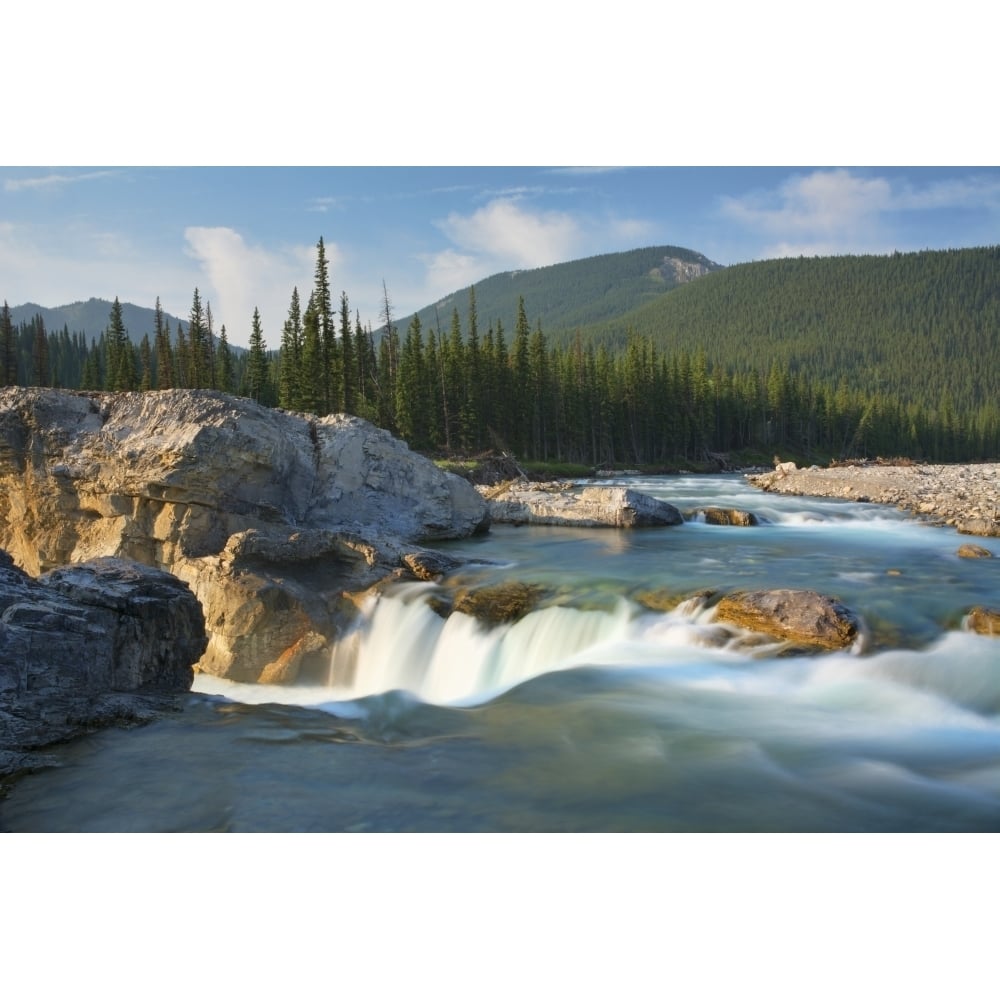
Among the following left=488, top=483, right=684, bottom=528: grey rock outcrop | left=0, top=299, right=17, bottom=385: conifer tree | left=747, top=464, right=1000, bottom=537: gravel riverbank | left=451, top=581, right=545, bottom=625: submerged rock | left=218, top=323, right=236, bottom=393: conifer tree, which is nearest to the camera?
left=451, top=581, right=545, bottom=625: submerged rock

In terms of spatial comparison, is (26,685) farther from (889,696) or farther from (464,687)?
(889,696)

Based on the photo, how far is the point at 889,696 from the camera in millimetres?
9266

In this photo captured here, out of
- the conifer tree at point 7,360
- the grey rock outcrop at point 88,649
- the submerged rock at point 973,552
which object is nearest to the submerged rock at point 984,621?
the submerged rock at point 973,552

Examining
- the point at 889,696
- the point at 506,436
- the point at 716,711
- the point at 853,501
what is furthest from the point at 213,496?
the point at 506,436

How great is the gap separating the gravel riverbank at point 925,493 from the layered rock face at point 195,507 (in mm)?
17239

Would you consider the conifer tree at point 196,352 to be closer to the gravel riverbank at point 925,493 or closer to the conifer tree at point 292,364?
the conifer tree at point 292,364

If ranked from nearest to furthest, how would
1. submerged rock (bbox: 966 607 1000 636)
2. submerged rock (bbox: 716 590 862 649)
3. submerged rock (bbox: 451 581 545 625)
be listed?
submerged rock (bbox: 716 590 862 649) < submerged rock (bbox: 966 607 1000 636) < submerged rock (bbox: 451 581 545 625)

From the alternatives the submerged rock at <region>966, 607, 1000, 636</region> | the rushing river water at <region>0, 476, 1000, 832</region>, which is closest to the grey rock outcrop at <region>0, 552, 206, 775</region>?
the rushing river water at <region>0, 476, 1000, 832</region>

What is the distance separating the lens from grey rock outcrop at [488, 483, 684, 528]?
23578 millimetres

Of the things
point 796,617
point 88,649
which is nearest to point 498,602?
point 796,617

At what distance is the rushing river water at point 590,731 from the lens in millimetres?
6512

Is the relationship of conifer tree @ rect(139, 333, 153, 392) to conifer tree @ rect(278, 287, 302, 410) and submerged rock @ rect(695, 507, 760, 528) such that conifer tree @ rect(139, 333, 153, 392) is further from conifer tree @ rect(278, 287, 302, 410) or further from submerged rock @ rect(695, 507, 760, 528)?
submerged rock @ rect(695, 507, 760, 528)

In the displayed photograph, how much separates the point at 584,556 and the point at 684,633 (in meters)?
6.33

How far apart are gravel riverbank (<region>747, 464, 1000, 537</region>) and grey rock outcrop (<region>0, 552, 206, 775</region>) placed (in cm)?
2025
